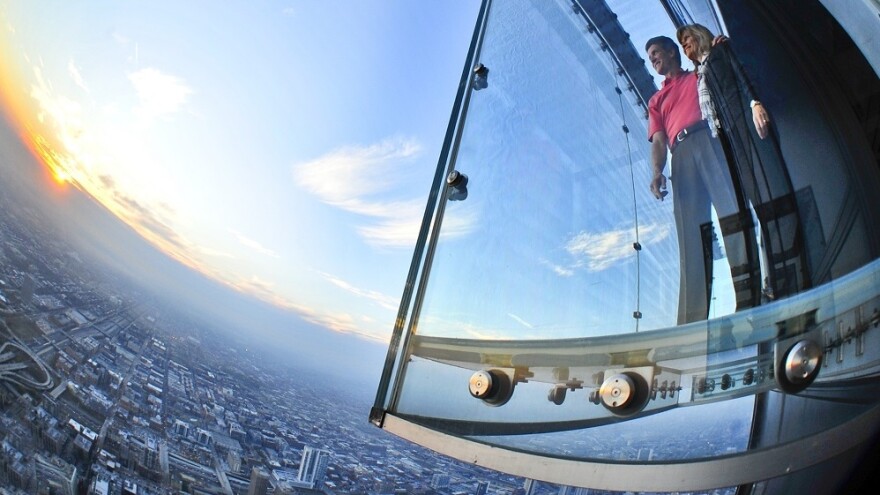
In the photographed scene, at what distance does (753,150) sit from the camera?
0.66 metres

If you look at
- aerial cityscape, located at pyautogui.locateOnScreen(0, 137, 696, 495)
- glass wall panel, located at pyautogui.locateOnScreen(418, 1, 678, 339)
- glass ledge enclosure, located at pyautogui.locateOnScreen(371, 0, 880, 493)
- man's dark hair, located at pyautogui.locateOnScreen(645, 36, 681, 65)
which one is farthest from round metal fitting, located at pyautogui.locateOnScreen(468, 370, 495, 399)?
man's dark hair, located at pyautogui.locateOnScreen(645, 36, 681, 65)

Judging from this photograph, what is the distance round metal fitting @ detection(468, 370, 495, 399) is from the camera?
29.2 inches

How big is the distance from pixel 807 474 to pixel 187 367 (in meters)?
1.30


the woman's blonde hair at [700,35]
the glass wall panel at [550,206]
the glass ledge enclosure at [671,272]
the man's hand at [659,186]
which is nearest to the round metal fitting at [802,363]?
the glass ledge enclosure at [671,272]

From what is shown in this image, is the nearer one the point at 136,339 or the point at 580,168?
the point at 580,168

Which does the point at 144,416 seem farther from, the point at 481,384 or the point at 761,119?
the point at 761,119

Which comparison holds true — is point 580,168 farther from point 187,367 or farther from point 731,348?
point 187,367

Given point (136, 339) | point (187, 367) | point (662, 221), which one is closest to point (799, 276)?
point (662, 221)

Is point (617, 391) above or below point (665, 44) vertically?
below

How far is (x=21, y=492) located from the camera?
3.53 ft

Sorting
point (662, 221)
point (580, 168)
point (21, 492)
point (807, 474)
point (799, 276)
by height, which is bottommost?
point (21, 492)

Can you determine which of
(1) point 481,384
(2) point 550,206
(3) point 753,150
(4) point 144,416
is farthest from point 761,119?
(4) point 144,416

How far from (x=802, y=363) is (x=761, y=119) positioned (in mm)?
362

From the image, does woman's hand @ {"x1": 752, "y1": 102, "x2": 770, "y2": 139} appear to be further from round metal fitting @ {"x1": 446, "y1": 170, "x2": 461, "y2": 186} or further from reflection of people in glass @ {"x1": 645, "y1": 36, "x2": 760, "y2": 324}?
round metal fitting @ {"x1": 446, "y1": 170, "x2": 461, "y2": 186}
